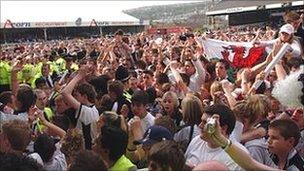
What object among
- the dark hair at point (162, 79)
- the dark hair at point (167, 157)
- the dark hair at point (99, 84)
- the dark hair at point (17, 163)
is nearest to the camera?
the dark hair at point (17, 163)

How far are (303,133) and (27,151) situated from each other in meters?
2.32

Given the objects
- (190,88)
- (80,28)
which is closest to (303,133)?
(190,88)

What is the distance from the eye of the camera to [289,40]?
603 cm

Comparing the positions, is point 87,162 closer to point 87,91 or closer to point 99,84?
point 87,91

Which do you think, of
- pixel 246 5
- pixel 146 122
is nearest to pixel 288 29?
pixel 146 122

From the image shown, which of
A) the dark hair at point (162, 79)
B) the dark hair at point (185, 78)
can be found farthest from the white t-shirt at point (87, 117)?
the dark hair at point (185, 78)

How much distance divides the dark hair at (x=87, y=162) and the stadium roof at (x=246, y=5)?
32.9 metres

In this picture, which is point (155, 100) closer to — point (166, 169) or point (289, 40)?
point (289, 40)

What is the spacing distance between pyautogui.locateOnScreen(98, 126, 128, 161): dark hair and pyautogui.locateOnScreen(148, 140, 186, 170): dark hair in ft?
1.75

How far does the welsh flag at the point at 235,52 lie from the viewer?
8.82 meters

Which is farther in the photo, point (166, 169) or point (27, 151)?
point (27, 151)

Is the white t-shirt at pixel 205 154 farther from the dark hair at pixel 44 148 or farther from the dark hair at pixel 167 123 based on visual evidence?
the dark hair at pixel 44 148

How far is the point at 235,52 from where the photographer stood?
936 cm

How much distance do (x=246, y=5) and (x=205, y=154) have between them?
3848 cm
